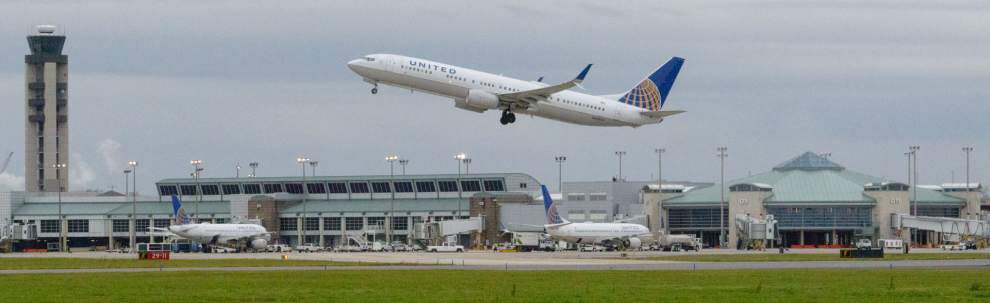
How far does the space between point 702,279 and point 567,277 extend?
296 inches

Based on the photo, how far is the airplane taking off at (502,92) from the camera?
Result: 11412cm

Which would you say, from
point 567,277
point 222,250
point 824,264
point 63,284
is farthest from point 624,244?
point 63,284

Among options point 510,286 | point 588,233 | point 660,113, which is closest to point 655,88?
Result: point 660,113

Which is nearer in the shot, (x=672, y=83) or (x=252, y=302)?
(x=252, y=302)

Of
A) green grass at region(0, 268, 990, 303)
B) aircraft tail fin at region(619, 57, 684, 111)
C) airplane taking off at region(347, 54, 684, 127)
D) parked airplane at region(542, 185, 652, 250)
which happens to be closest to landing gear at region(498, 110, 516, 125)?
airplane taking off at region(347, 54, 684, 127)

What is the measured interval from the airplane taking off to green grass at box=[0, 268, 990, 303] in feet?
66.0

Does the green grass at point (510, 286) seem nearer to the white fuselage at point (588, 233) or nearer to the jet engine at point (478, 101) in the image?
the jet engine at point (478, 101)

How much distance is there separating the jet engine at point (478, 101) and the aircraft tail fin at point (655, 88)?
16602 mm

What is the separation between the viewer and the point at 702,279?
3415 inches

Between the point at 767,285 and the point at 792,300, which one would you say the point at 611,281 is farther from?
the point at 792,300

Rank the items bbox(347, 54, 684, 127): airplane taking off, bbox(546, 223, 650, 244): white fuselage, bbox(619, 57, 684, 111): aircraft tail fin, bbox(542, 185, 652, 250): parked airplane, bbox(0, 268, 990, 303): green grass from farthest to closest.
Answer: bbox(542, 185, 652, 250): parked airplane, bbox(546, 223, 650, 244): white fuselage, bbox(619, 57, 684, 111): aircraft tail fin, bbox(347, 54, 684, 127): airplane taking off, bbox(0, 268, 990, 303): green grass

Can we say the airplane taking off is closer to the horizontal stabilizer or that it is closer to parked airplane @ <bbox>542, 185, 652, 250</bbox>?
the horizontal stabilizer

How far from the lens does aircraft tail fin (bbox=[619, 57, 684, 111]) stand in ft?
430

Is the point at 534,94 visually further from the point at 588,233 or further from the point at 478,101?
the point at 588,233
